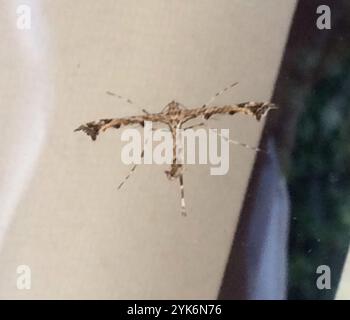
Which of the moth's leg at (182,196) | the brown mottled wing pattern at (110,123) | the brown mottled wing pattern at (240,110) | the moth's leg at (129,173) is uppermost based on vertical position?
the brown mottled wing pattern at (240,110)

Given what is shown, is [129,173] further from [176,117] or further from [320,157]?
[320,157]

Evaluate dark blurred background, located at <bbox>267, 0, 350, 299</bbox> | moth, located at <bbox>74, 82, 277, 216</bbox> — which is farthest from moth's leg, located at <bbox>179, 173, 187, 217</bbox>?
dark blurred background, located at <bbox>267, 0, 350, 299</bbox>

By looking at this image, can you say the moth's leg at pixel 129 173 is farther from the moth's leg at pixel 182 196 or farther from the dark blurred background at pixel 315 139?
the dark blurred background at pixel 315 139

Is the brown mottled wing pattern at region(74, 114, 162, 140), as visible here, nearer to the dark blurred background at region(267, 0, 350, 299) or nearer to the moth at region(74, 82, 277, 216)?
the moth at region(74, 82, 277, 216)

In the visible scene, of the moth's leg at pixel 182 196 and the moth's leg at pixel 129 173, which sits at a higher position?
the moth's leg at pixel 129 173

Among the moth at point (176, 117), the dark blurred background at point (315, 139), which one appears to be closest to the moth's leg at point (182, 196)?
the moth at point (176, 117)

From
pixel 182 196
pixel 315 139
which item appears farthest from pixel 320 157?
pixel 182 196
